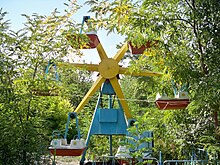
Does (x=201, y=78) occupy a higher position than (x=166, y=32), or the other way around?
(x=166, y=32)

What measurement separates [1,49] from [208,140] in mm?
2745

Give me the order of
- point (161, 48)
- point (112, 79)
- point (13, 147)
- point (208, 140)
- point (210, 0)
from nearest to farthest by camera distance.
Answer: point (13, 147)
point (210, 0)
point (161, 48)
point (208, 140)
point (112, 79)

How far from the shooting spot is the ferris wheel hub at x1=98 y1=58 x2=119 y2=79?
7.02 metres

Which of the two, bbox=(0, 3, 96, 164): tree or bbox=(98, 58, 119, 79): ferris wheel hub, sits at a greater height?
bbox=(98, 58, 119, 79): ferris wheel hub

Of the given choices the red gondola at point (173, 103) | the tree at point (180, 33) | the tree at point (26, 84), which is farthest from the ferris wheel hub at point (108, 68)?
the tree at point (26, 84)

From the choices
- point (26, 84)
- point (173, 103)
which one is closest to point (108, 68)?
point (173, 103)

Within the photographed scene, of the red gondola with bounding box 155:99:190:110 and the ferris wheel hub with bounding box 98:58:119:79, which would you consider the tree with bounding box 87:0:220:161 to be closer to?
the red gondola with bounding box 155:99:190:110

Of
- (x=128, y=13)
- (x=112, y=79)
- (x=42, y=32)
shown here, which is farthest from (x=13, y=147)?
(x=112, y=79)

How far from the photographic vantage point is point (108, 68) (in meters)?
7.05

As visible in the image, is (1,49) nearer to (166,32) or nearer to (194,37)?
(166,32)

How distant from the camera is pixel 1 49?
10.8 feet

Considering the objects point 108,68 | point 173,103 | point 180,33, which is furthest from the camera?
point 108,68

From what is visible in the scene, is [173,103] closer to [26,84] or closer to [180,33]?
[180,33]

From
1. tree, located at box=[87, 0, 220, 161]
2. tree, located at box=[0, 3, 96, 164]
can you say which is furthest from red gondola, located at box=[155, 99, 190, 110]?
tree, located at box=[0, 3, 96, 164]
